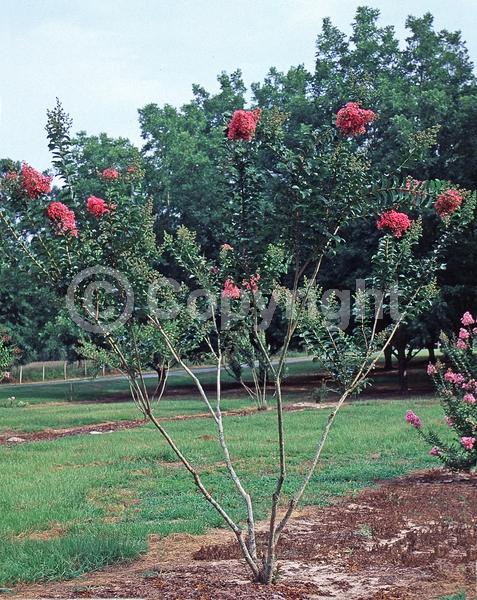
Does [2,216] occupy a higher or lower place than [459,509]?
higher

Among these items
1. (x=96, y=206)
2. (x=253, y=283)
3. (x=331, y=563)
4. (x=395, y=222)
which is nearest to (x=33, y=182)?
(x=96, y=206)

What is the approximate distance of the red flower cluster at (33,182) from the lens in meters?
5.39

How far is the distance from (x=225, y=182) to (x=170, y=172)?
83.8 ft

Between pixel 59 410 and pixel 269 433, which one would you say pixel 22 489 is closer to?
pixel 269 433

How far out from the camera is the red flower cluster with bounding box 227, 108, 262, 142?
5.27 meters

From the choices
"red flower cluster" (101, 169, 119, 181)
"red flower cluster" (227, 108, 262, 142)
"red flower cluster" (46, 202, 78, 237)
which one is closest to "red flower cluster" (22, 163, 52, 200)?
"red flower cluster" (46, 202, 78, 237)

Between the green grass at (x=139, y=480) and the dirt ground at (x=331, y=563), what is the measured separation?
381 mm

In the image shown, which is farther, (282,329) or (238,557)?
(282,329)

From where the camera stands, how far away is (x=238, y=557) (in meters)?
6.40

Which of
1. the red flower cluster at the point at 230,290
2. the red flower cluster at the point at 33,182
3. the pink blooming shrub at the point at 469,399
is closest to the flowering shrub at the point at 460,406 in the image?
the pink blooming shrub at the point at 469,399

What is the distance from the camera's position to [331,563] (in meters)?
6.15

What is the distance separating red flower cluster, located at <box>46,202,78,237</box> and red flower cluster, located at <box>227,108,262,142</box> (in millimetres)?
1239

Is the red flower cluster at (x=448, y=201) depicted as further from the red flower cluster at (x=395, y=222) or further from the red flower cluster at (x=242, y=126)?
the red flower cluster at (x=242, y=126)

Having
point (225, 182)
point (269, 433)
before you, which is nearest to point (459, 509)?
point (225, 182)
